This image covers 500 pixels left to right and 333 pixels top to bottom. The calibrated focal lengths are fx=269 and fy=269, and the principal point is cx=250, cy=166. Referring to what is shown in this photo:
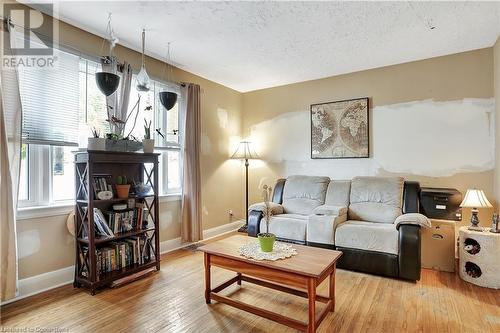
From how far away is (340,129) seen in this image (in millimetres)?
4184

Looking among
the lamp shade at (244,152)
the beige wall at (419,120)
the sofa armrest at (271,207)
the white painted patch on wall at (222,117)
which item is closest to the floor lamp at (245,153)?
the lamp shade at (244,152)

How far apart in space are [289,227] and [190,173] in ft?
5.19

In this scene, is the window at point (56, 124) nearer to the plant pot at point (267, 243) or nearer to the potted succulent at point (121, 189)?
the potted succulent at point (121, 189)

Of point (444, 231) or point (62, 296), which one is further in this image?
point (444, 231)

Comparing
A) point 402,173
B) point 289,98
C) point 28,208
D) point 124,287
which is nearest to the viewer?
point 28,208

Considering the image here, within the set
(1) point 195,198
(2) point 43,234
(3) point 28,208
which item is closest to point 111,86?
(3) point 28,208

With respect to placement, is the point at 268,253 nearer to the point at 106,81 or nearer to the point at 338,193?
the point at 338,193

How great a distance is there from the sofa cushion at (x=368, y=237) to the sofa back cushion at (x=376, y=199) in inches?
8.7

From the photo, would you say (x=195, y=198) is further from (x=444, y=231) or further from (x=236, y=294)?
(x=444, y=231)

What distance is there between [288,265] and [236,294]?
0.82m

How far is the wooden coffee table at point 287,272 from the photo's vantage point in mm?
1815

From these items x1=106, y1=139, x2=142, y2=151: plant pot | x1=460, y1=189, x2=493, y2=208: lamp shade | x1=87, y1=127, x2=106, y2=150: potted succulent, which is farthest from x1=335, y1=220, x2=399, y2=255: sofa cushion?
x1=87, y1=127, x2=106, y2=150: potted succulent

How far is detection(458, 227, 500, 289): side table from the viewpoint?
2551 mm

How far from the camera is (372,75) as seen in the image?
157 inches
